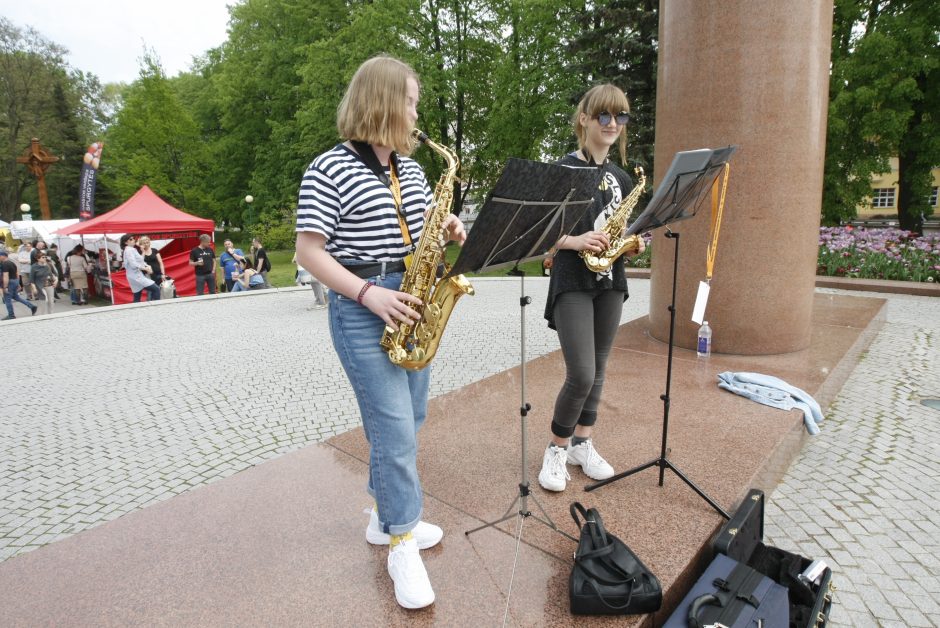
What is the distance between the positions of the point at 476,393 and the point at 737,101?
3856 mm

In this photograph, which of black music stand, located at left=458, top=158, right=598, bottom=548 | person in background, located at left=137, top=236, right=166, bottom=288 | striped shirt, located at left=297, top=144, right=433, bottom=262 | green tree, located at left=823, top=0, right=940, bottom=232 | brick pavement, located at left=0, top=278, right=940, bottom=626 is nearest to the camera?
black music stand, located at left=458, top=158, right=598, bottom=548

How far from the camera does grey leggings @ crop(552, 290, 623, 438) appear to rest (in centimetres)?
293

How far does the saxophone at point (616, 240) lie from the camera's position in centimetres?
283

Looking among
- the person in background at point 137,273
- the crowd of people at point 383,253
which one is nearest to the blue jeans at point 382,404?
the crowd of people at point 383,253

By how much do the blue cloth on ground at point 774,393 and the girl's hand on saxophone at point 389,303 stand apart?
3.59m

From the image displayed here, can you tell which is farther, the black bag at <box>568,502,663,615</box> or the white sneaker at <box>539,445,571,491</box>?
the white sneaker at <box>539,445,571,491</box>

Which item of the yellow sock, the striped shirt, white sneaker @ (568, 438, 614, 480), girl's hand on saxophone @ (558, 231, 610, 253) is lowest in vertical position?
white sneaker @ (568, 438, 614, 480)

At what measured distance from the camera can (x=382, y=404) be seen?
7.14 feet

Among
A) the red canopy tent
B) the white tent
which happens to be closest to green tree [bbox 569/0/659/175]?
the red canopy tent

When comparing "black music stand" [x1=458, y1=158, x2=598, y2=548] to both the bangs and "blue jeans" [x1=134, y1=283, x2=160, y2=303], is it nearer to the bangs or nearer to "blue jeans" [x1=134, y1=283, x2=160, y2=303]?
the bangs

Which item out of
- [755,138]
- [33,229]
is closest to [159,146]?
[33,229]

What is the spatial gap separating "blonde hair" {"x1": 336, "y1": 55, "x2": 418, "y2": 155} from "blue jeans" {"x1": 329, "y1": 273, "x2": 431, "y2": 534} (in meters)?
0.55

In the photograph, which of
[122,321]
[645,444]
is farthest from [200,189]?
[645,444]

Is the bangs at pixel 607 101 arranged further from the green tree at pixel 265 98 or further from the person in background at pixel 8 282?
the green tree at pixel 265 98
